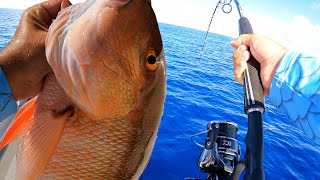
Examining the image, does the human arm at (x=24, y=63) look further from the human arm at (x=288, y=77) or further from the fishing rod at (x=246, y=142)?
the human arm at (x=288, y=77)

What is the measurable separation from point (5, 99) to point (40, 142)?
356 mm

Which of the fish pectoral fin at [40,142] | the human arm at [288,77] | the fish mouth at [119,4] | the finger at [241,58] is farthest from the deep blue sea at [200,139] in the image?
the fish mouth at [119,4]

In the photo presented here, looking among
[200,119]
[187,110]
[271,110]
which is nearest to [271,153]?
[200,119]

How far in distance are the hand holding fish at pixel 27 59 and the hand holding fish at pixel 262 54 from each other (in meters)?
1.56

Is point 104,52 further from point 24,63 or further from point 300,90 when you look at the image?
point 300,90

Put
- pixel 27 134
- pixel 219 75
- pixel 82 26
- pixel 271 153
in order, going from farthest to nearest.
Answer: pixel 219 75 → pixel 271 153 → pixel 27 134 → pixel 82 26

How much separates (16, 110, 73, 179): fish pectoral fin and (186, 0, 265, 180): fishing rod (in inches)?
45.9

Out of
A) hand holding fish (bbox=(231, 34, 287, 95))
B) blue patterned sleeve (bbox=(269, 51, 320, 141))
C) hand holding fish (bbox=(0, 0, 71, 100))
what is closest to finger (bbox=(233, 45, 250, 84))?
hand holding fish (bbox=(231, 34, 287, 95))

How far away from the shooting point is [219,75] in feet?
56.7

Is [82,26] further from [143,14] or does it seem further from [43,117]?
[43,117]

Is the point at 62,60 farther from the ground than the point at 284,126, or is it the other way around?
the point at 62,60

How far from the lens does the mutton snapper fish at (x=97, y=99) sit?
96 centimetres

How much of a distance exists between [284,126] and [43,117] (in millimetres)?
10857

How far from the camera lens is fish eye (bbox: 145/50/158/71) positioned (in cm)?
104
